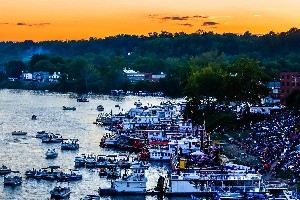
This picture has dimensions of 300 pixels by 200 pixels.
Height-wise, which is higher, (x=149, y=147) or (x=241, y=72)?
(x=241, y=72)

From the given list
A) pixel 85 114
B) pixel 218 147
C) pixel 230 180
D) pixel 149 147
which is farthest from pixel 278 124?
pixel 85 114

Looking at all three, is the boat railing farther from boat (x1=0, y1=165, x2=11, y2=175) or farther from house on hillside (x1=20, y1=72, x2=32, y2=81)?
house on hillside (x1=20, y1=72, x2=32, y2=81)

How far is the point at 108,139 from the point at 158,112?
49.3 feet

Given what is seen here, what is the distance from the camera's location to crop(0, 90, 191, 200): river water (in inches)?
1657

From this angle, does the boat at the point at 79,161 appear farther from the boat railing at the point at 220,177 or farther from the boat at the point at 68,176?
the boat railing at the point at 220,177

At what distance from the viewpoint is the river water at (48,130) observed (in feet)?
138

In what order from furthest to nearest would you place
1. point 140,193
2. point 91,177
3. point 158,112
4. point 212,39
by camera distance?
point 212,39, point 158,112, point 91,177, point 140,193

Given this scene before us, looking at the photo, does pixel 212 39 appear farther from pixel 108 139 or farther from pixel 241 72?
pixel 108 139

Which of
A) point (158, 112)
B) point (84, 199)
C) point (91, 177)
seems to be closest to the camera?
point (84, 199)

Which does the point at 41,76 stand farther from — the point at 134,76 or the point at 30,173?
the point at 30,173

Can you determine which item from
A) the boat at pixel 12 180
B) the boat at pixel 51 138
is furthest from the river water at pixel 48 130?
the boat at pixel 51 138

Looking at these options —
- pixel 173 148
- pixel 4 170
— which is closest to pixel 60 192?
pixel 4 170

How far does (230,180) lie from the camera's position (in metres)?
39.6

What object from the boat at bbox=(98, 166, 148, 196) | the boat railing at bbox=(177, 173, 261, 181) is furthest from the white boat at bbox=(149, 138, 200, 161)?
the boat at bbox=(98, 166, 148, 196)
